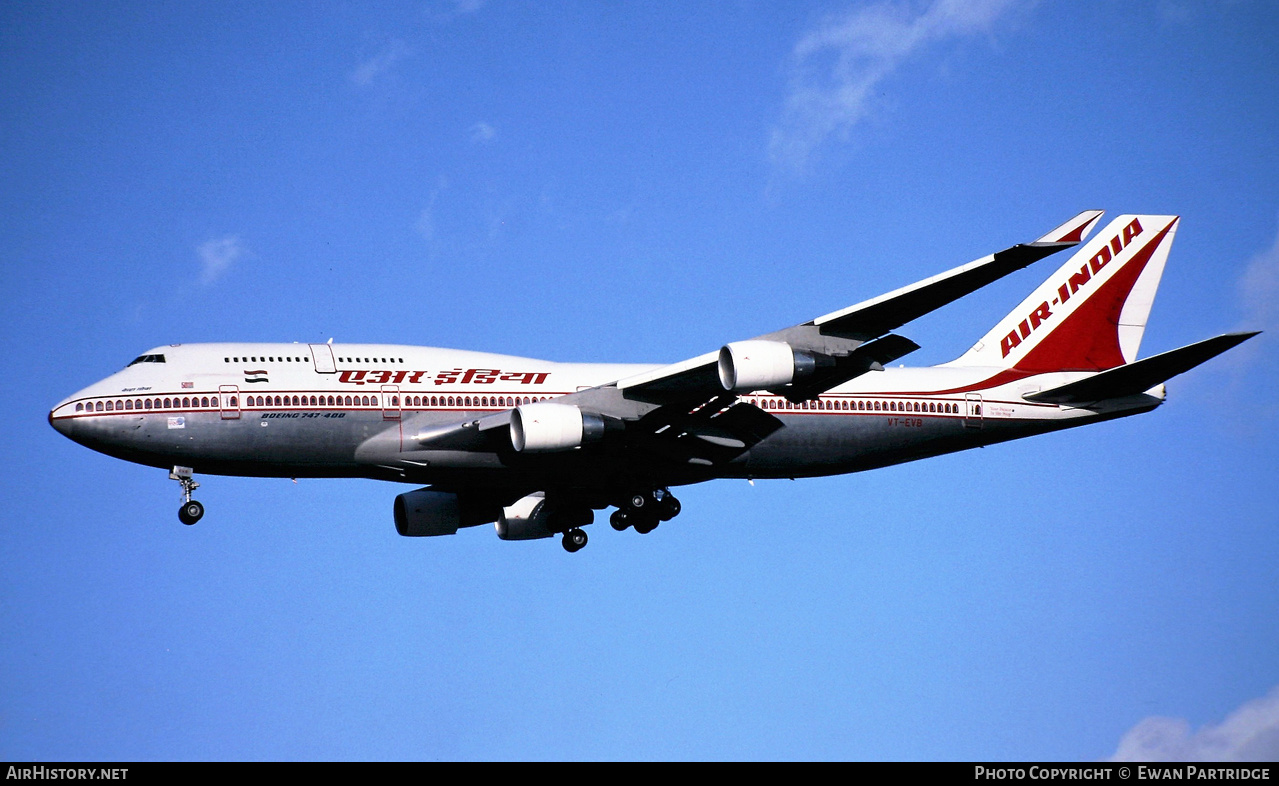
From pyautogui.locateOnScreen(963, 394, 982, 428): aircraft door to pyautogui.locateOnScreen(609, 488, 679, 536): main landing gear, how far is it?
33.3 ft

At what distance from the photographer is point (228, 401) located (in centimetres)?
4103

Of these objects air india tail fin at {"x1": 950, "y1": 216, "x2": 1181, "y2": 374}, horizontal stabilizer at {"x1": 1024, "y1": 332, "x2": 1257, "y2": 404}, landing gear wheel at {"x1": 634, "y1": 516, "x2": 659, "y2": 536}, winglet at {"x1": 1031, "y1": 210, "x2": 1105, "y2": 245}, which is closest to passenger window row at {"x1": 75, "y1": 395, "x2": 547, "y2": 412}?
landing gear wheel at {"x1": 634, "y1": 516, "x2": 659, "y2": 536}

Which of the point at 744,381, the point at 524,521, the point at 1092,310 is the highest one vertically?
the point at 1092,310

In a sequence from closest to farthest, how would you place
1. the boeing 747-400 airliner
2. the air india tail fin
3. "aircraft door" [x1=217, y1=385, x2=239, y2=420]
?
the boeing 747-400 airliner → "aircraft door" [x1=217, y1=385, x2=239, y2=420] → the air india tail fin

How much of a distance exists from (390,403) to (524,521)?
8.67 m

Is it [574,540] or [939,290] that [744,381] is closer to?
[939,290]

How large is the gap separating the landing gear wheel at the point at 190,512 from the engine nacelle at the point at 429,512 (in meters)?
6.97

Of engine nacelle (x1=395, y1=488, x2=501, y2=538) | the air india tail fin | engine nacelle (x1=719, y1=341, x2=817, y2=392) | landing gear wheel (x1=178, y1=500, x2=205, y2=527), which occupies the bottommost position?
engine nacelle (x1=719, y1=341, x2=817, y2=392)

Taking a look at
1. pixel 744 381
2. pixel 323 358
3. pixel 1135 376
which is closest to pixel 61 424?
pixel 323 358

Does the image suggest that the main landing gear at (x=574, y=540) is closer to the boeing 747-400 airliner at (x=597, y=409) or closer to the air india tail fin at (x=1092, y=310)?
the boeing 747-400 airliner at (x=597, y=409)

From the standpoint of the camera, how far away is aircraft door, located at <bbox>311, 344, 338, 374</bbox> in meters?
42.3

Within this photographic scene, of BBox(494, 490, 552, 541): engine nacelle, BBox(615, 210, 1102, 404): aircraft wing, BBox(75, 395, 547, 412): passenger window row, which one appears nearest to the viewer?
BBox(615, 210, 1102, 404): aircraft wing

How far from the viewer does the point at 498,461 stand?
4197 cm

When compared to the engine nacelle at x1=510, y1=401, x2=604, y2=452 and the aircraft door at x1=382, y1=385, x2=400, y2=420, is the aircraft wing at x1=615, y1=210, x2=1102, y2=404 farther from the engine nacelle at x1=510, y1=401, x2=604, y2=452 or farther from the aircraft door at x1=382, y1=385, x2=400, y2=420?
the aircraft door at x1=382, y1=385, x2=400, y2=420
